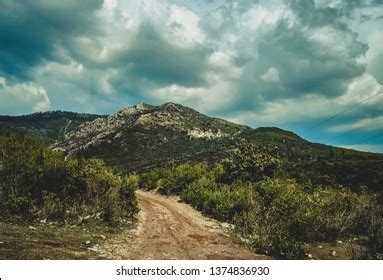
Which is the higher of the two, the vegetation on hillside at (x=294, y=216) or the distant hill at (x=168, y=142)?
the distant hill at (x=168, y=142)

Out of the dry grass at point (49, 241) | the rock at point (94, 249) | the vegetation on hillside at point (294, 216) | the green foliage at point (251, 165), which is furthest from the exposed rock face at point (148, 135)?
the rock at point (94, 249)

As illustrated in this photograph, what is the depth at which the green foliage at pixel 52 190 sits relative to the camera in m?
17.2

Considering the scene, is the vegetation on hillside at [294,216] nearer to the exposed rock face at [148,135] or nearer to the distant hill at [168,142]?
the distant hill at [168,142]

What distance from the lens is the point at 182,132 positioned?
14600cm

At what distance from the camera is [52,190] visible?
19359 millimetres

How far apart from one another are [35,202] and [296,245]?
36.9 ft

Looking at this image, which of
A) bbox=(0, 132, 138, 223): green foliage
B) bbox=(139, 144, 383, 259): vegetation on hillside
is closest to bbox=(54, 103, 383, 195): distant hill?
bbox=(139, 144, 383, 259): vegetation on hillside

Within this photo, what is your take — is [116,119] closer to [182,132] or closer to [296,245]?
[182,132]

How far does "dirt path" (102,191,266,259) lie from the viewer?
542 inches

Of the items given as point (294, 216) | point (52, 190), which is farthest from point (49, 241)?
point (294, 216)

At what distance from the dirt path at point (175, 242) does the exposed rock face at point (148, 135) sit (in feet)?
247

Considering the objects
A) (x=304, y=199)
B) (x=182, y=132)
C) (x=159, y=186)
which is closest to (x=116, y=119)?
(x=182, y=132)
